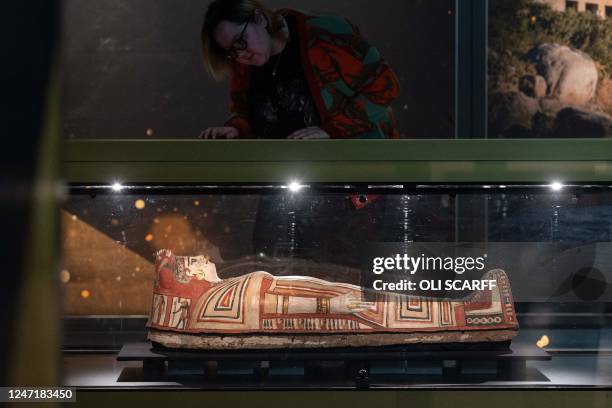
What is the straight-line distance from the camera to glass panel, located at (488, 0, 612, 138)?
10.9ft

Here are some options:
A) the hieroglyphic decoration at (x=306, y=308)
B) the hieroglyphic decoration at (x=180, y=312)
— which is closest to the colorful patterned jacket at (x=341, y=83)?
the hieroglyphic decoration at (x=306, y=308)

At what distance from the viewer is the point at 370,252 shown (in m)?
1.49

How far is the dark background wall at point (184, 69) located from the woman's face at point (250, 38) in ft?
Result: 4.91

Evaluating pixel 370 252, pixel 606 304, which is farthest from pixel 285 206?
pixel 606 304

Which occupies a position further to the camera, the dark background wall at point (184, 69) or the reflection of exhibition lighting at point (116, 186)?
the dark background wall at point (184, 69)

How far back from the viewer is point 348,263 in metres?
1.49

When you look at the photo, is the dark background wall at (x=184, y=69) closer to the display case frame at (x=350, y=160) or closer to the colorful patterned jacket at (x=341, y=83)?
the colorful patterned jacket at (x=341, y=83)

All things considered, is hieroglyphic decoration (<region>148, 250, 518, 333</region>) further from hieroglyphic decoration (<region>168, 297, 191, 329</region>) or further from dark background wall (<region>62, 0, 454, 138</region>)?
dark background wall (<region>62, 0, 454, 138</region>)

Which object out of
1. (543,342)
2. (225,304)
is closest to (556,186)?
(543,342)

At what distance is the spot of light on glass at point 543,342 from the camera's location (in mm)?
1514

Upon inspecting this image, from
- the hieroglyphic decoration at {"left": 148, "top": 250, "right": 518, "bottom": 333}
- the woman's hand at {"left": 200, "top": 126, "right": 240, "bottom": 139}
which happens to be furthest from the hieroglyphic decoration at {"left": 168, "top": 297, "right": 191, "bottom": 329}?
the woman's hand at {"left": 200, "top": 126, "right": 240, "bottom": 139}

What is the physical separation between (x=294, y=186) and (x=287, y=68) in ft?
1.61

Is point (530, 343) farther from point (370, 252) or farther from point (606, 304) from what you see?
point (370, 252)

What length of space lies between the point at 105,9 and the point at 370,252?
7.31 feet
